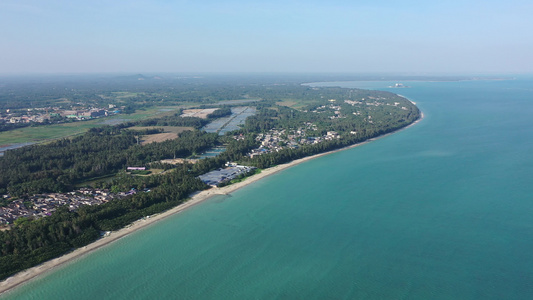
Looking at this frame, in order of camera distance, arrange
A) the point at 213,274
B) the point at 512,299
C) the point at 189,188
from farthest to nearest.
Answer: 1. the point at 189,188
2. the point at 213,274
3. the point at 512,299

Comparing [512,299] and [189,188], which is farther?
[189,188]

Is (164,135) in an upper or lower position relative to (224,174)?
upper

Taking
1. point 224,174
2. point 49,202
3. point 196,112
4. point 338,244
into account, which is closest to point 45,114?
point 196,112

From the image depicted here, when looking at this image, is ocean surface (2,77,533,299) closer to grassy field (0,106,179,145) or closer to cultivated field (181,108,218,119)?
grassy field (0,106,179,145)

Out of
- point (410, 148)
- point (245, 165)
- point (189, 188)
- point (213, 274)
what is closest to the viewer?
point (213, 274)

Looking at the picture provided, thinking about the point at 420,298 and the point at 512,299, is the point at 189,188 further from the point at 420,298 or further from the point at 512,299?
the point at 512,299

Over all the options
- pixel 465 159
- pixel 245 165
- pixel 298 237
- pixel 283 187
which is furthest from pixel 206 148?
pixel 465 159

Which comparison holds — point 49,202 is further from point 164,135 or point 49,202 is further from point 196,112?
point 196,112
